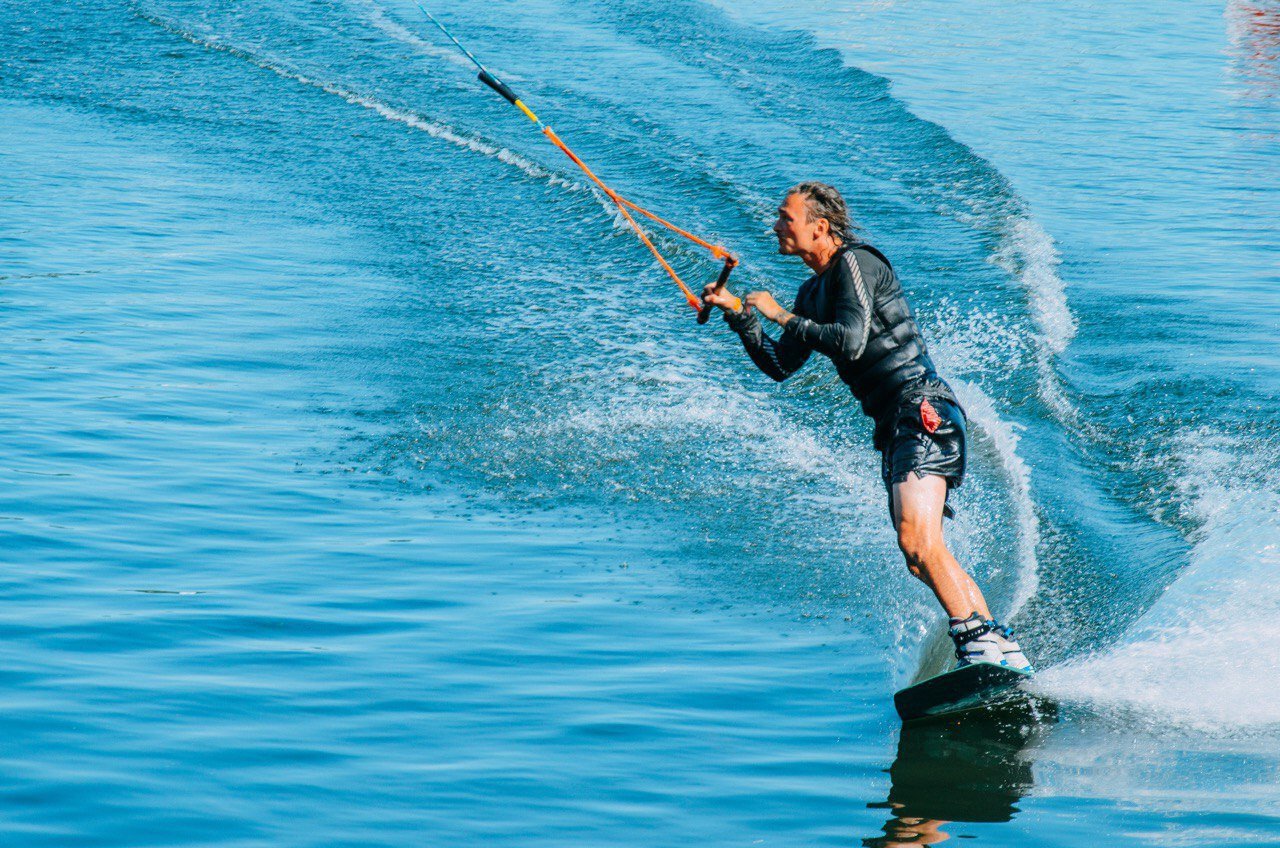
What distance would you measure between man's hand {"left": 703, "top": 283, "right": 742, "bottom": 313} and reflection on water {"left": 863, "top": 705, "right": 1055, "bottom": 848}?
1713mm

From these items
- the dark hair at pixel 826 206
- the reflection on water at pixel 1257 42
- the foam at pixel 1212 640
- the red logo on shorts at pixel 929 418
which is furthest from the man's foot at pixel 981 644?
the reflection on water at pixel 1257 42

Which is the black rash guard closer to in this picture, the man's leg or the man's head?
the man's head

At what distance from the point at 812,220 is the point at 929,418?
0.86 metres

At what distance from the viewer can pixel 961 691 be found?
17.6ft

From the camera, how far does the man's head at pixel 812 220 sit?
5559 mm

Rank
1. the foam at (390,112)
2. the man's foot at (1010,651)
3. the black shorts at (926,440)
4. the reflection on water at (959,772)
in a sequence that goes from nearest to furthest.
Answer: the reflection on water at (959,772), the man's foot at (1010,651), the black shorts at (926,440), the foam at (390,112)

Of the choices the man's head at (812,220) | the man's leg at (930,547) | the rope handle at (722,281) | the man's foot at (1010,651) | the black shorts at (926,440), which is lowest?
the man's foot at (1010,651)

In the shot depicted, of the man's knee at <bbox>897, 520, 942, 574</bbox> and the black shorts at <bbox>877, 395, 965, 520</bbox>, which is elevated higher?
the black shorts at <bbox>877, 395, 965, 520</bbox>

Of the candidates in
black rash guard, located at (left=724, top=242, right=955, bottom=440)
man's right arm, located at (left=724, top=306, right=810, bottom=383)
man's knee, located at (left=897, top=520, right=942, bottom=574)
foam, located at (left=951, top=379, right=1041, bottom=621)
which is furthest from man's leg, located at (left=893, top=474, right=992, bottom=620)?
foam, located at (left=951, top=379, right=1041, bottom=621)

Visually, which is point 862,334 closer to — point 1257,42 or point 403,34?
point 403,34

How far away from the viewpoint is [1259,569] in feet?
21.5

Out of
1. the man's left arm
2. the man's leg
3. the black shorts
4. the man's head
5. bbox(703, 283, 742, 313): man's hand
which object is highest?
the man's head

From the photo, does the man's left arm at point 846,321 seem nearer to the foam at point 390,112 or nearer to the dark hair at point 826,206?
the dark hair at point 826,206

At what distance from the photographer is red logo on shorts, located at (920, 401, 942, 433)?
5520mm
